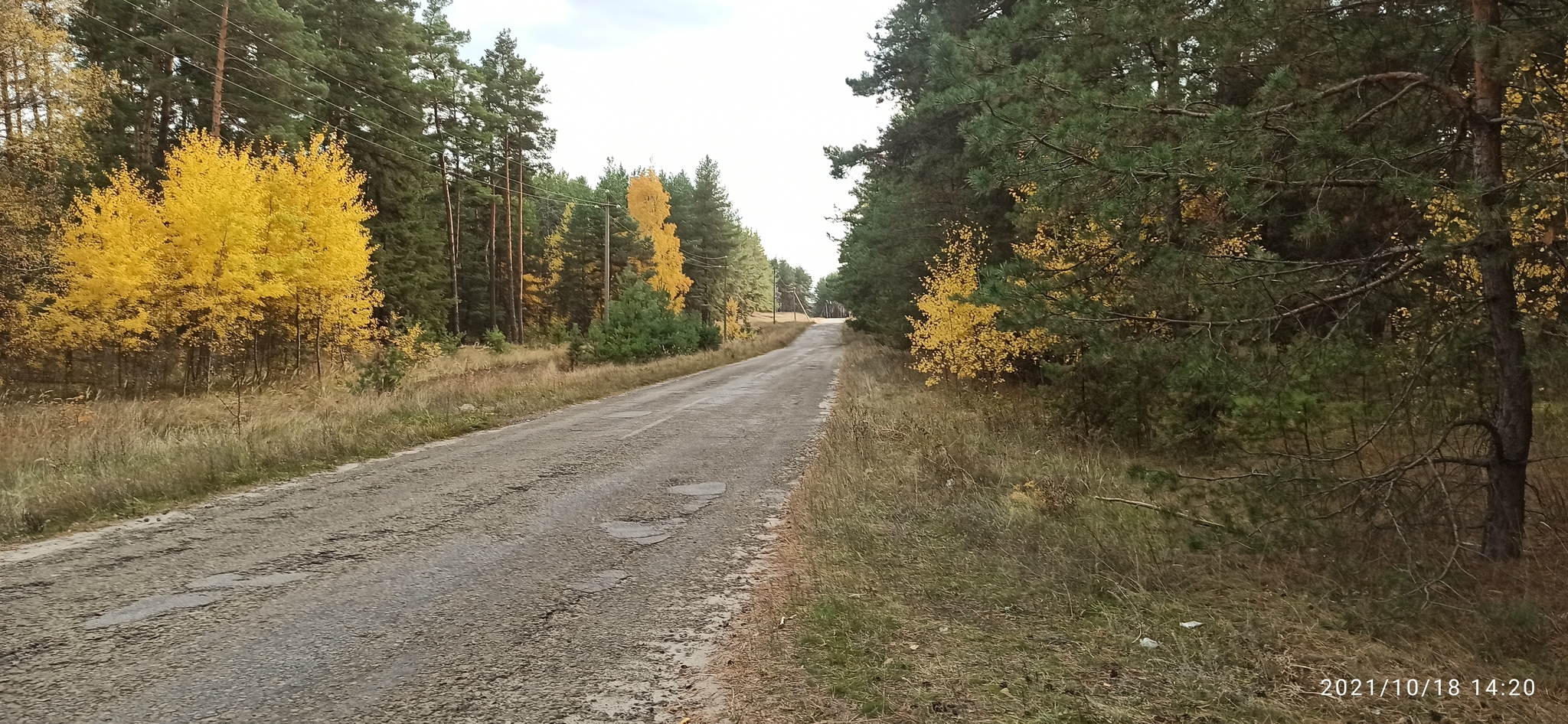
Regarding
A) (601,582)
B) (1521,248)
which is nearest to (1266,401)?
(1521,248)

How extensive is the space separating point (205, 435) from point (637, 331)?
62.1 ft

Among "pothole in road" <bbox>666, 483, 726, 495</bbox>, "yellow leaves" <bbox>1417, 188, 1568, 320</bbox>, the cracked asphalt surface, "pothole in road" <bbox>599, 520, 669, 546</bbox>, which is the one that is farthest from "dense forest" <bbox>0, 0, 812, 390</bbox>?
"yellow leaves" <bbox>1417, 188, 1568, 320</bbox>

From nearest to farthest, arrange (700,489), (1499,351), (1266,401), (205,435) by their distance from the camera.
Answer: (1499,351)
(1266,401)
(700,489)
(205,435)

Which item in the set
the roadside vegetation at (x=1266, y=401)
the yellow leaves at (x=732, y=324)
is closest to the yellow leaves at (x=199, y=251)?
the roadside vegetation at (x=1266, y=401)

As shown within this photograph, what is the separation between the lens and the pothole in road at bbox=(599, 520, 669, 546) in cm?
590

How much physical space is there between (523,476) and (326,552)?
2889mm

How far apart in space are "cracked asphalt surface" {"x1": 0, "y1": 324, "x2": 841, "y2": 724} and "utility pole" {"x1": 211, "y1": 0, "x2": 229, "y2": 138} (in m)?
16.2

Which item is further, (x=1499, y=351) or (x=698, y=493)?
(x=698, y=493)

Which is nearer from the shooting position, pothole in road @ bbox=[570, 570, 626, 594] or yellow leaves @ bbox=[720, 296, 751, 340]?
pothole in road @ bbox=[570, 570, 626, 594]

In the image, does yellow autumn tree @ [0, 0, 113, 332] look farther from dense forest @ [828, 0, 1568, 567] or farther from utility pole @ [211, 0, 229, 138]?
dense forest @ [828, 0, 1568, 567]

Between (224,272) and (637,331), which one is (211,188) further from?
(637,331)

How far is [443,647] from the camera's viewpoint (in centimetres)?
375

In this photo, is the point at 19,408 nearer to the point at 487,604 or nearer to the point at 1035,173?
the point at 487,604

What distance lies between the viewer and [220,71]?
19.0m
